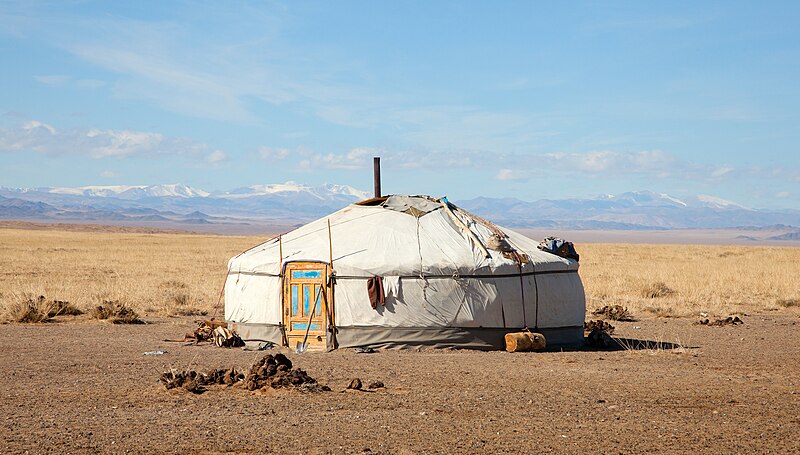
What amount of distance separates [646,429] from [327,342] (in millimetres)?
Answer: 6562

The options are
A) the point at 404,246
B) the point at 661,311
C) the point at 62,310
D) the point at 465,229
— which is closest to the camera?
the point at 404,246

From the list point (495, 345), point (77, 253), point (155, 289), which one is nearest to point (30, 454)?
point (495, 345)

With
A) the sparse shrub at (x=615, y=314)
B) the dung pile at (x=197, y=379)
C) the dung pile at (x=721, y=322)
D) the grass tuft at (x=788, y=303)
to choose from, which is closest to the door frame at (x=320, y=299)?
the dung pile at (x=197, y=379)

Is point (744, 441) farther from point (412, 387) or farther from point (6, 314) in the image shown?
point (6, 314)

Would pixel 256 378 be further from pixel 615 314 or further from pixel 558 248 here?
pixel 615 314

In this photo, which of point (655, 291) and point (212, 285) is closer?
point (655, 291)

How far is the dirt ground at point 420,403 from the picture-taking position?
846cm

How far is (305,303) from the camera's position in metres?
14.9

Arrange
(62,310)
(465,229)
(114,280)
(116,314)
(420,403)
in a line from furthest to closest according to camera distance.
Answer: (114,280), (62,310), (116,314), (465,229), (420,403)

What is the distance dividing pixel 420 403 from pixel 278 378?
5.80 feet

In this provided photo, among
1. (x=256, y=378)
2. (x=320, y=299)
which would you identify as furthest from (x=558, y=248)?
(x=256, y=378)

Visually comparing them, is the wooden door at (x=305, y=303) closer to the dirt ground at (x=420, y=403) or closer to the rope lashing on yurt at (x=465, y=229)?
the dirt ground at (x=420, y=403)

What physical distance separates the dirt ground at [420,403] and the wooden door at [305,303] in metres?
0.71

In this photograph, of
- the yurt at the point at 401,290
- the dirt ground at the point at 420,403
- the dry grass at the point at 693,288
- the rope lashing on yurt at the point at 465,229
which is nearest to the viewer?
the dirt ground at the point at 420,403
